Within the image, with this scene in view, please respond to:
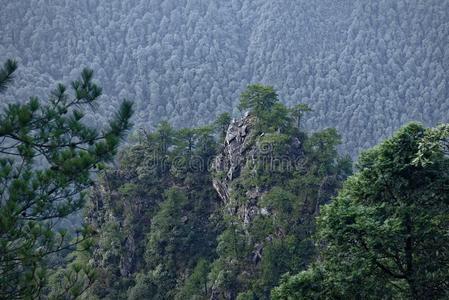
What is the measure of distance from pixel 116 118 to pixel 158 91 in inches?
4023

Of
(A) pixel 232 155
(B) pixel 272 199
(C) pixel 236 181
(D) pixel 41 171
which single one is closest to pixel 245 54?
(A) pixel 232 155

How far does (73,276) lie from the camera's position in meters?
9.30

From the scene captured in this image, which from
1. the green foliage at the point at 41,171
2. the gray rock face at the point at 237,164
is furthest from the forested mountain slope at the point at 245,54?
the green foliage at the point at 41,171

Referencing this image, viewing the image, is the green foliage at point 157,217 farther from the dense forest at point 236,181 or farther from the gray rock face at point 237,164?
the gray rock face at point 237,164

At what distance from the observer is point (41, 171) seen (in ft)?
29.6

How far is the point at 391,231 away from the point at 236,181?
901 inches

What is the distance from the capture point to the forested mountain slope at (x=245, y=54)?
9806 centimetres

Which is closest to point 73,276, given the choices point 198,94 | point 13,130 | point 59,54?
point 13,130

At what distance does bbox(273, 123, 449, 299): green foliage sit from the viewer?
11.2m

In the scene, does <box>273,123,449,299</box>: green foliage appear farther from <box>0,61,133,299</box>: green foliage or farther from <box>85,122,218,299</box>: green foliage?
<box>85,122,218,299</box>: green foliage

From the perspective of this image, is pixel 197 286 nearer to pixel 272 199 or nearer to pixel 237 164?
pixel 272 199

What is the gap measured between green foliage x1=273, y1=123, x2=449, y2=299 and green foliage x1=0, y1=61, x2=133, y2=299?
18.9 feet

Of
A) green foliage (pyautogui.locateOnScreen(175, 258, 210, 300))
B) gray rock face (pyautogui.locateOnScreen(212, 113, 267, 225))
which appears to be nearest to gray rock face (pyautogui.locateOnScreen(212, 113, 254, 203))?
gray rock face (pyautogui.locateOnScreen(212, 113, 267, 225))

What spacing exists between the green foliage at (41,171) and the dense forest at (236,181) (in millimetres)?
37
